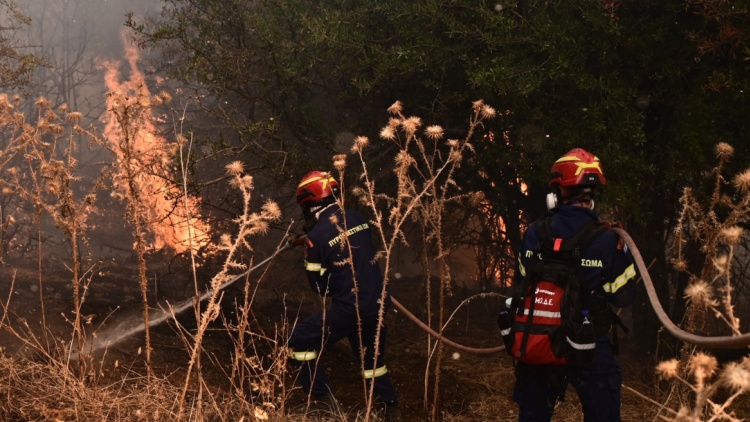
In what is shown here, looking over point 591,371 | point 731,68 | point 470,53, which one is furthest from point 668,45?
point 591,371

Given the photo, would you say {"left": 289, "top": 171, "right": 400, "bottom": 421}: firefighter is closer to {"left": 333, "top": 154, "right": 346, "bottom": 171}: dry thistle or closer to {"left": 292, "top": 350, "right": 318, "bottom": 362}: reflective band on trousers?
{"left": 292, "top": 350, "right": 318, "bottom": 362}: reflective band on trousers

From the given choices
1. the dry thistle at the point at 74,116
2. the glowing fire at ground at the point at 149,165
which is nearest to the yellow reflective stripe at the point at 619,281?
the glowing fire at ground at the point at 149,165

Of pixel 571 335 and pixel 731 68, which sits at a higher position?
pixel 731 68

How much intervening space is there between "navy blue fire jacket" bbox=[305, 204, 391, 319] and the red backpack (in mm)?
1458

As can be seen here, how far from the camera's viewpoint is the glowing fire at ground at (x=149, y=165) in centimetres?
397

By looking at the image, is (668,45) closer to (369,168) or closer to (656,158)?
(656,158)

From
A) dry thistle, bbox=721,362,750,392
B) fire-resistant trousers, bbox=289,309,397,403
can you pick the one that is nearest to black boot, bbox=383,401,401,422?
fire-resistant trousers, bbox=289,309,397,403

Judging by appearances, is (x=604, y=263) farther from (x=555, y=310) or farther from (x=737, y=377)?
(x=737, y=377)

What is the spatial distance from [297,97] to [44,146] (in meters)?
4.04

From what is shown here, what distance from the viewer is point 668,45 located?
6.52 m

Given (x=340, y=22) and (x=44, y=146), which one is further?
(x=340, y=22)

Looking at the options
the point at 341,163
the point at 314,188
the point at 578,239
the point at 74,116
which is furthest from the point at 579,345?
the point at 74,116

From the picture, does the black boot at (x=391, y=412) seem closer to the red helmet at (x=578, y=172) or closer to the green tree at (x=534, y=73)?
the red helmet at (x=578, y=172)

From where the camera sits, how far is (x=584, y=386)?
389cm
